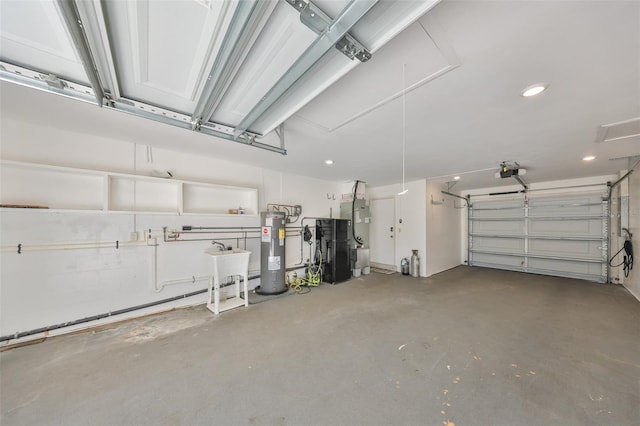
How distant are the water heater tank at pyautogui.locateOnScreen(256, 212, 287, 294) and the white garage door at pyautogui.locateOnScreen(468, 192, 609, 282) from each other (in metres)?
6.34

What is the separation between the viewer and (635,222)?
423 centimetres

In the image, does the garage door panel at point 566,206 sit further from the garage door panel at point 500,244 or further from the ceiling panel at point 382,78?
the ceiling panel at point 382,78

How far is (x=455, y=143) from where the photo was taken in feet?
10.2

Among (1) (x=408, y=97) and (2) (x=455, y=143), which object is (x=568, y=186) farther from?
(1) (x=408, y=97)

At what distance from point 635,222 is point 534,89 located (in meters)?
5.12

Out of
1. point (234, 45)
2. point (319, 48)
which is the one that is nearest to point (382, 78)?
point (319, 48)

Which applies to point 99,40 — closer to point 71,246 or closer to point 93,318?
point 71,246

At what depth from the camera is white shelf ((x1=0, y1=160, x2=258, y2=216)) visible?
252 cm

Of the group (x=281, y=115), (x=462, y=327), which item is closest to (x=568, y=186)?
(x=462, y=327)

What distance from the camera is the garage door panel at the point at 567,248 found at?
17.2ft

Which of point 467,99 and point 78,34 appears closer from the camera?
point 78,34

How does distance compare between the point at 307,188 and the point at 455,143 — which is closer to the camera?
the point at 455,143

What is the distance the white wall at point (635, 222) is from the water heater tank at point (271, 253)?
21.5 feet

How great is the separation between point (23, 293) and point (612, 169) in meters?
9.92
